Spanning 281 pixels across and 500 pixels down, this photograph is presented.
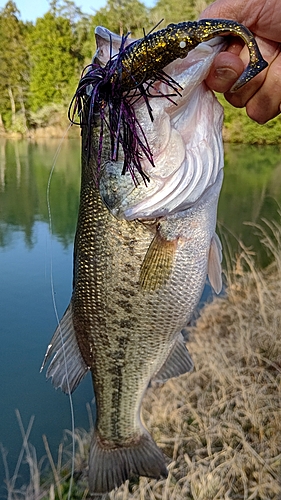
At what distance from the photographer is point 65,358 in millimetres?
1501

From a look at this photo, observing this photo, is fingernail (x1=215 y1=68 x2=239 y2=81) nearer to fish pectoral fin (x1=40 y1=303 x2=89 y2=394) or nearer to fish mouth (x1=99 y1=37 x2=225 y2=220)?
fish mouth (x1=99 y1=37 x2=225 y2=220)

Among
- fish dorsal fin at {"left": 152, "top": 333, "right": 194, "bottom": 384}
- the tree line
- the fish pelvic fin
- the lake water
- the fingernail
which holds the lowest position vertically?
the lake water

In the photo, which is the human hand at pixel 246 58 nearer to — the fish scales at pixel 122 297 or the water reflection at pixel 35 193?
the fish scales at pixel 122 297

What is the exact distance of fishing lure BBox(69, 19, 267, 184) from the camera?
94cm

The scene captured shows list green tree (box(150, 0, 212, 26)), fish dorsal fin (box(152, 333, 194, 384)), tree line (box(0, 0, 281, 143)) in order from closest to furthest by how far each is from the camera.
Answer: fish dorsal fin (box(152, 333, 194, 384))
green tree (box(150, 0, 212, 26))
tree line (box(0, 0, 281, 143))

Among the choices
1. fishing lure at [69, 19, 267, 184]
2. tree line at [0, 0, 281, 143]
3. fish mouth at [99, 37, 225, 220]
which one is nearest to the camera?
fishing lure at [69, 19, 267, 184]

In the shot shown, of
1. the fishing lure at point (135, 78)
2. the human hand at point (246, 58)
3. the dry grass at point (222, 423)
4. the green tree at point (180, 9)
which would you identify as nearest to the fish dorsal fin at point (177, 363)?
the fishing lure at point (135, 78)

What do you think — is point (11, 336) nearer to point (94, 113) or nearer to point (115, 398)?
point (115, 398)

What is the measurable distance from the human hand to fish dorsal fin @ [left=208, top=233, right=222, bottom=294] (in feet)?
1.57

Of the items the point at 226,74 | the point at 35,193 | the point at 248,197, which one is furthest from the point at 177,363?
the point at 35,193

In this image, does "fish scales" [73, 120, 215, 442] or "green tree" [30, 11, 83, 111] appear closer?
"fish scales" [73, 120, 215, 442]

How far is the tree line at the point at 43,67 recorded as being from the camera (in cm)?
2381

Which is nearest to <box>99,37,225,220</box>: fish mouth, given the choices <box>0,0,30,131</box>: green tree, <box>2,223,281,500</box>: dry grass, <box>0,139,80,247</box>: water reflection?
<box>2,223,281,500</box>: dry grass

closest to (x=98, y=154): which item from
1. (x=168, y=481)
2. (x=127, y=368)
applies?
(x=127, y=368)
